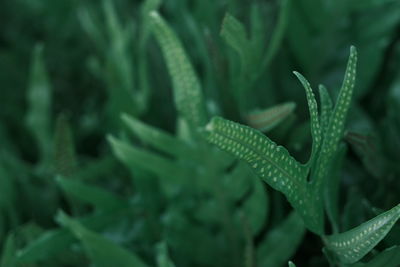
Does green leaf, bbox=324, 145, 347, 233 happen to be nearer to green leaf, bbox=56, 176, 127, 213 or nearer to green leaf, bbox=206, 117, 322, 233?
green leaf, bbox=206, 117, 322, 233

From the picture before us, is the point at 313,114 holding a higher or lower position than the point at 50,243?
higher

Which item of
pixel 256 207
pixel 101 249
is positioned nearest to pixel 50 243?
pixel 101 249

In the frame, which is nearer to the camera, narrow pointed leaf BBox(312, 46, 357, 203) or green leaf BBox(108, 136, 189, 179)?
narrow pointed leaf BBox(312, 46, 357, 203)

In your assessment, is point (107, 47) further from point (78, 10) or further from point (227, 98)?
point (227, 98)

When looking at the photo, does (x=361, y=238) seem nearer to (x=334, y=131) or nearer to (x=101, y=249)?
(x=334, y=131)

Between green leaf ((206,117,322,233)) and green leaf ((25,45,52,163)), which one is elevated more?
green leaf ((206,117,322,233))

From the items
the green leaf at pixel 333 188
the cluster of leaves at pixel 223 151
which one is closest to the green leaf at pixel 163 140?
the cluster of leaves at pixel 223 151

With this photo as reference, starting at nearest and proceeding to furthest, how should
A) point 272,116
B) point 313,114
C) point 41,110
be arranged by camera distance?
point 313,114, point 272,116, point 41,110

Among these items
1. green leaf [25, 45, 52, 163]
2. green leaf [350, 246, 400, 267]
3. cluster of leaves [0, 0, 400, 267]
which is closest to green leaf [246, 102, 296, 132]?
cluster of leaves [0, 0, 400, 267]
